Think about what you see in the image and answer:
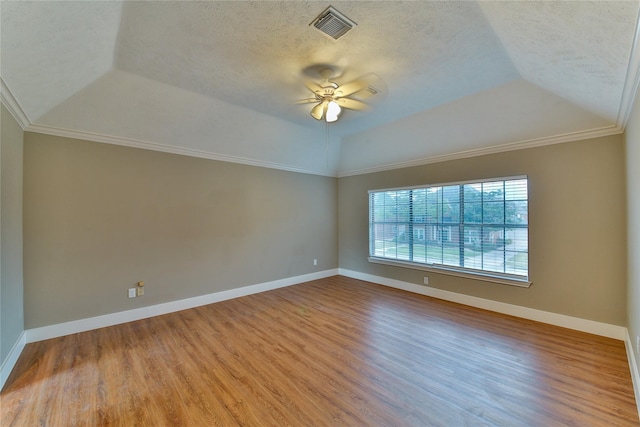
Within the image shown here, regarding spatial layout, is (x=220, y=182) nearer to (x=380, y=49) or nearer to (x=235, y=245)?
(x=235, y=245)

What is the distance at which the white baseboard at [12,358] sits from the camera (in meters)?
2.21

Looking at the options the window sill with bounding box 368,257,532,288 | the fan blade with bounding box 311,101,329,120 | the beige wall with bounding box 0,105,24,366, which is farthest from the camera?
the window sill with bounding box 368,257,532,288

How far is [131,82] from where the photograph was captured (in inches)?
115

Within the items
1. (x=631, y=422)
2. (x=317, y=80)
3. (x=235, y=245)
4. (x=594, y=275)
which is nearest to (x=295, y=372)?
(x=631, y=422)

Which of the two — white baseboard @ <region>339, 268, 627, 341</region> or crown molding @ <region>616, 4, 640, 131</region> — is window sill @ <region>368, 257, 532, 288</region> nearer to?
white baseboard @ <region>339, 268, 627, 341</region>

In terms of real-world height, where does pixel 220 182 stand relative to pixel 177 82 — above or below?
below

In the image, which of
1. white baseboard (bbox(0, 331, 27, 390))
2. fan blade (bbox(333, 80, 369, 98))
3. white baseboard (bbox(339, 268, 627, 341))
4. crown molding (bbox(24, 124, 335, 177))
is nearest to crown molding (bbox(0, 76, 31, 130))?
crown molding (bbox(24, 124, 335, 177))

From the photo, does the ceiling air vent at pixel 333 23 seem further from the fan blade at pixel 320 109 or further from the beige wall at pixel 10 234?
the beige wall at pixel 10 234

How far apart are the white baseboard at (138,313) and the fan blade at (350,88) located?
11.7ft

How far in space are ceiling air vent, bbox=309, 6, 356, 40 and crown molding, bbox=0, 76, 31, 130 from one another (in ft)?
8.21

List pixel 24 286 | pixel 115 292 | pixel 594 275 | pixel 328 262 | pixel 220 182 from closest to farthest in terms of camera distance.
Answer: pixel 24 286 → pixel 594 275 → pixel 115 292 → pixel 220 182 → pixel 328 262

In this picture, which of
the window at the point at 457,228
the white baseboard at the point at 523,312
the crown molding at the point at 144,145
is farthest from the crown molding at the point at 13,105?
the white baseboard at the point at 523,312

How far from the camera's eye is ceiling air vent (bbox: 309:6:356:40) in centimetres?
201

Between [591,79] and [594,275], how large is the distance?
2.27 metres
